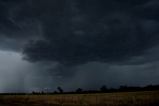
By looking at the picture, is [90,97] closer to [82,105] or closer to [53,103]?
[82,105]

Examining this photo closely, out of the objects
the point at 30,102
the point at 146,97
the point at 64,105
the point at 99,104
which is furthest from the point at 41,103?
the point at 146,97

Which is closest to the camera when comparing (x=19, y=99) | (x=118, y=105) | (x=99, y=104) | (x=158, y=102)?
(x=158, y=102)

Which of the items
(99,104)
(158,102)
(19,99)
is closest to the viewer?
(158,102)

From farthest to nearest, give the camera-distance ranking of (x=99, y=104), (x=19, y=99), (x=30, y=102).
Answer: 1. (x=19, y=99)
2. (x=30, y=102)
3. (x=99, y=104)

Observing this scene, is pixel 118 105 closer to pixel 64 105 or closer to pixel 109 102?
pixel 109 102

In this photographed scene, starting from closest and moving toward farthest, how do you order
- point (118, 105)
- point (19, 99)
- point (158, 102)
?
point (158, 102), point (118, 105), point (19, 99)

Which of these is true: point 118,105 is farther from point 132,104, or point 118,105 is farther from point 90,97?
point 90,97

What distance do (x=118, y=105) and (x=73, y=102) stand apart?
17.1 meters

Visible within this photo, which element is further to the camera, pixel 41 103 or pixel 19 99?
pixel 19 99

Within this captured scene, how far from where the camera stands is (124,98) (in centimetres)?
5650

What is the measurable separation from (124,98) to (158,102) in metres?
7.36

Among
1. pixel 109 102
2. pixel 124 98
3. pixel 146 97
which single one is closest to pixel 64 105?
pixel 109 102

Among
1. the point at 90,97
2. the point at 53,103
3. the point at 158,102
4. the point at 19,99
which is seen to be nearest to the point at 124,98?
the point at 158,102

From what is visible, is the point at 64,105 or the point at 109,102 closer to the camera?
the point at 109,102
